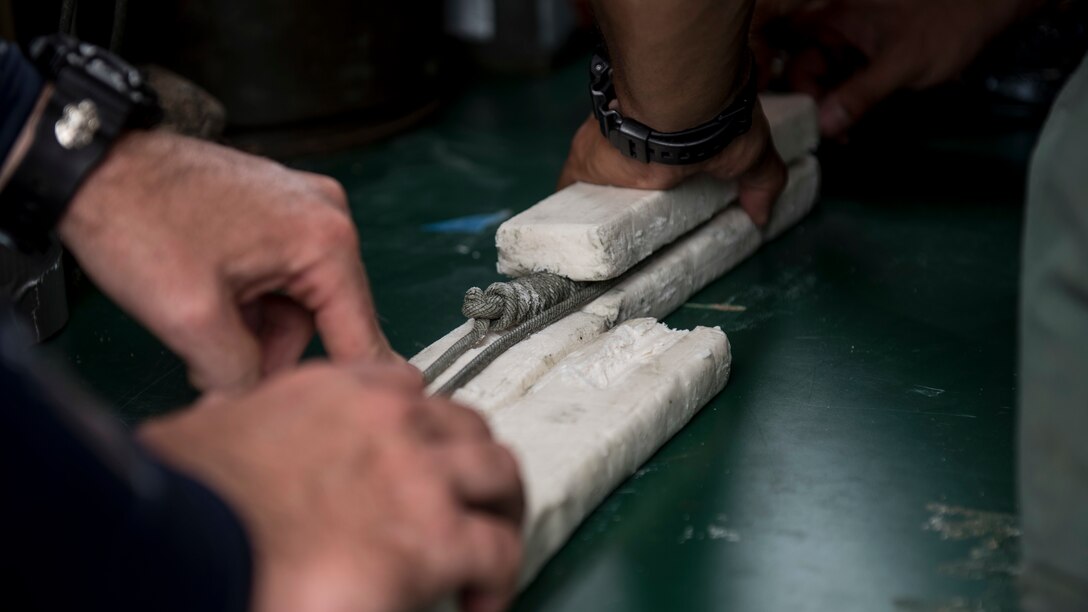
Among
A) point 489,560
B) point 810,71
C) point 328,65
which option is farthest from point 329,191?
point 328,65

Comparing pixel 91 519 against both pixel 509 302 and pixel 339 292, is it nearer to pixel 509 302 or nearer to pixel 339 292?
pixel 339 292

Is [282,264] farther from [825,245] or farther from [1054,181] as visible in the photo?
[825,245]

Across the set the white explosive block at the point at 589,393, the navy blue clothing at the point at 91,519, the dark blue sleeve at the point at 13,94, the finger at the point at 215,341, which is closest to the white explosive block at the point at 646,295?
the white explosive block at the point at 589,393

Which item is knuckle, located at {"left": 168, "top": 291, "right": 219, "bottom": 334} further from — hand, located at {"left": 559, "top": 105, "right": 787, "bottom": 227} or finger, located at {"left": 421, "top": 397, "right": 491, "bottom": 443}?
hand, located at {"left": 559, "top": 105, "right": 787, "bottom": 227}

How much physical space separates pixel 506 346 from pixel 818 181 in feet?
3.94

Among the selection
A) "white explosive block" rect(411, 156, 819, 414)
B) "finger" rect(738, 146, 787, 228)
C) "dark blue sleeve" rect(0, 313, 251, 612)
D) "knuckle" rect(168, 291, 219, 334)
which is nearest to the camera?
"dark blue sleeve" rect(0, 313, 251, 612)

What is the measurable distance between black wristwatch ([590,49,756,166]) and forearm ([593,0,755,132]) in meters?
0.02

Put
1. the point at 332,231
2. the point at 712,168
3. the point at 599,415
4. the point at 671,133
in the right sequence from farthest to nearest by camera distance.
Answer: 1. the point at 712,168
2. the point at 671,133
3. the point at 599,415
4. the point at 332,231

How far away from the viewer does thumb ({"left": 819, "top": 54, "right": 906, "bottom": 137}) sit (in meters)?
2.74

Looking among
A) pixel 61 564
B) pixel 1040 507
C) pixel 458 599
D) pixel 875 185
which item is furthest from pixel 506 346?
pixel 875 185

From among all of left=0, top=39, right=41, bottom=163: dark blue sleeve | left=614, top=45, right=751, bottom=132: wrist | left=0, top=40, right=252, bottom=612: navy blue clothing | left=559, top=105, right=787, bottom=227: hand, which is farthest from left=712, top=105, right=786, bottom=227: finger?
left=0, top=40, right=252, bottom=612: navy blue clothing

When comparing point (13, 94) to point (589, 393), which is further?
point (589, 393)

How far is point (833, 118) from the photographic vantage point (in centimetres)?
282

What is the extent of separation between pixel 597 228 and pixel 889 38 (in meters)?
1.23
